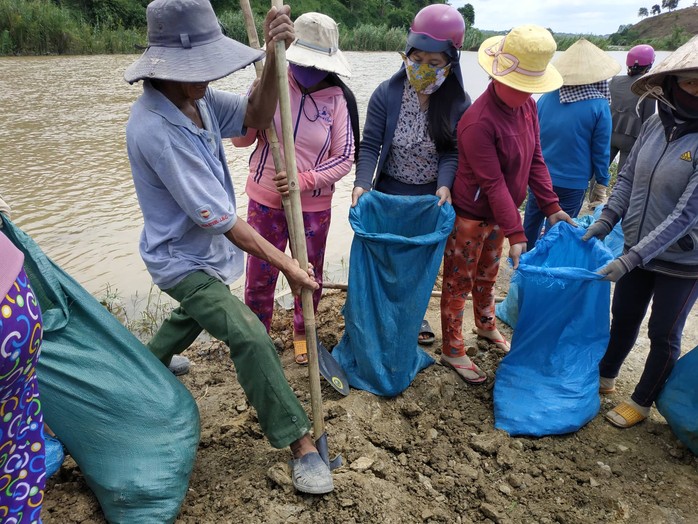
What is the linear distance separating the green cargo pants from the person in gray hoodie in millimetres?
1376

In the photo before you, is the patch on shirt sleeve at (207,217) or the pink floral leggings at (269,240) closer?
the patch on shirt sleeve at (207,217)

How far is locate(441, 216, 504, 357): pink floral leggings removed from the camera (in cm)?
251

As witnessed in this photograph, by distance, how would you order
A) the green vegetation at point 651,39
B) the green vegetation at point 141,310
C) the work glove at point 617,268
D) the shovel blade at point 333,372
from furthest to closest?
1. the green vegetation at point 651,39
2. the green vegetation at point 141,310
3. the shovel blade at point 333,372
4. the work glove at point 617,268

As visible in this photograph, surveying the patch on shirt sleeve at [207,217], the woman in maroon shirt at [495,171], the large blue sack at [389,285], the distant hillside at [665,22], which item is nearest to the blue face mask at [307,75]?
the large blue sack at [389,285]

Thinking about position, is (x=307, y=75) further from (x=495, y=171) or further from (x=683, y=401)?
(x=683, y=401)

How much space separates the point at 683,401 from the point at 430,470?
1.14 metres

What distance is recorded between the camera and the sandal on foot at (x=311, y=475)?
179 cm

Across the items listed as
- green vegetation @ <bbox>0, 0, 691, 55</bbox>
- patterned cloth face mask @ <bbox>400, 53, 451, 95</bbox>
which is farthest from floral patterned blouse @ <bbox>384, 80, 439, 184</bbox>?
green vegetation @ <bbox>0, 0, 691, 55</bbox>

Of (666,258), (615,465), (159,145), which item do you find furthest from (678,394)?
(159,145)

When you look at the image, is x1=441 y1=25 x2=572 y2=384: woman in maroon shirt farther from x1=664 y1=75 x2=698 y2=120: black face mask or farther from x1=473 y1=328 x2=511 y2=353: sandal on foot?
x1=664 y1=75 x2=698 y2=120: black face mask

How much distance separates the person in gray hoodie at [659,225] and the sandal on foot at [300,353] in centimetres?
151

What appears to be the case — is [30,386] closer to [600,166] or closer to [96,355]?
[96,355]

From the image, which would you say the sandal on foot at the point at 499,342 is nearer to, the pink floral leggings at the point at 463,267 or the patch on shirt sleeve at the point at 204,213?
the pink floral leggings at the point at 463,267

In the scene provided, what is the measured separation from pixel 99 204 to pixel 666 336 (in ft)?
17.0
